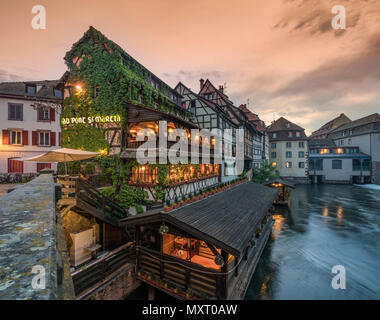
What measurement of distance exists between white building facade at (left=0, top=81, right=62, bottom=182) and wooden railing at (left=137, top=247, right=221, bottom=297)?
17478mm

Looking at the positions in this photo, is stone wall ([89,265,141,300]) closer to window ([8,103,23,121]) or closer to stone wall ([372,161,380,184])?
window ([8,103,23,121])

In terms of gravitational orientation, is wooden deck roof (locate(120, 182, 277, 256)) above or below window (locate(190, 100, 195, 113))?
below

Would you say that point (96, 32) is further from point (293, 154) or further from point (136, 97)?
point (293, 154)

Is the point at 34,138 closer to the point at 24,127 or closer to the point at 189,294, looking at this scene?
the point at 24,127

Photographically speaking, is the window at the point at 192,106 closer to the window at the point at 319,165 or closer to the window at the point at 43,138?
the window at the point at 43,138

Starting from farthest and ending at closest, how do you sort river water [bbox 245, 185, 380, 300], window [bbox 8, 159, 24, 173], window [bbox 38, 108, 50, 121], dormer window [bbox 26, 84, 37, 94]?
1. dormer window [bbox 26, 84, 37, 94]
2. window [bbox 38, 108, 50, 121]
3. window [bbox 8, 159, 24, 173]
4. river water [bbox 245, 185, 380, 300]

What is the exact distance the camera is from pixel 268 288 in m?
9.76

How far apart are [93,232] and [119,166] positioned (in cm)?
489

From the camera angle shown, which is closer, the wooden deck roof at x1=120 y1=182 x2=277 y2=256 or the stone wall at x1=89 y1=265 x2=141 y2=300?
the wooden deck roof at x1=120 y1=182 x2=277 y2=256

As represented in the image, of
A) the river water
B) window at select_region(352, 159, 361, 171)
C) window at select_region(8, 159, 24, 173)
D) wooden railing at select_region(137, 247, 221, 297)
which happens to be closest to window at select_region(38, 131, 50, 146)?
window at select_region(8, 159, 24, 173)

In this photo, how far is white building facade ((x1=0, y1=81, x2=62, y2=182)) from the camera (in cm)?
1838

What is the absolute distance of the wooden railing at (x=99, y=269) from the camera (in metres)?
7.76
